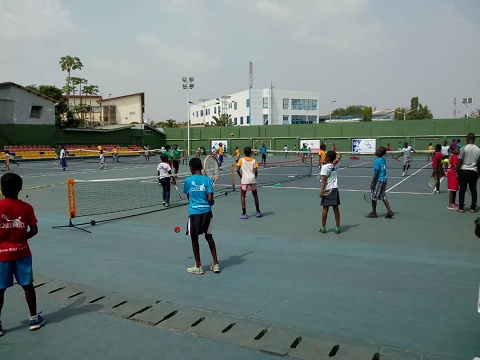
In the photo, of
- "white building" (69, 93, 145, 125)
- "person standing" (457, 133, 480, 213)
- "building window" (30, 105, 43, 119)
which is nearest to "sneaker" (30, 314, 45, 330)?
"person standing" (457, 133, 480, 213)

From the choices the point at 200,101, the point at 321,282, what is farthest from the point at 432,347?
the point at 200,101

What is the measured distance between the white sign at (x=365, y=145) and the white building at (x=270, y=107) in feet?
107

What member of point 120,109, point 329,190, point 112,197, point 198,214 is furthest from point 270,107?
point 198,214

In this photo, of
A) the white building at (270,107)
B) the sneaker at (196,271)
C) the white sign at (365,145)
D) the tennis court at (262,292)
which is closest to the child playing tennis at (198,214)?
the sneaker at (196,271)

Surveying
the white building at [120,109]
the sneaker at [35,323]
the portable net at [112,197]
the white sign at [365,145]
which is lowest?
the sneaker at [35,323]

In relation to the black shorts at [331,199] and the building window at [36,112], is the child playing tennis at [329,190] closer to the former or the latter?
the black shorts at [331,199]

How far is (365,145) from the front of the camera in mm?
49031

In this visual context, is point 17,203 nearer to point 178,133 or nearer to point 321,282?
point 321,282

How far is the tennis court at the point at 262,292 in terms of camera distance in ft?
14.3

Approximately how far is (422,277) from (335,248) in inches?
80.5

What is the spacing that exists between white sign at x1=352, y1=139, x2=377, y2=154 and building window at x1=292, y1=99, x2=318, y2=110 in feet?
121

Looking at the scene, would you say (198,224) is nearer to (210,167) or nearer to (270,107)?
(210,167)

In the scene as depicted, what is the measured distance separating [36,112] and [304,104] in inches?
2104

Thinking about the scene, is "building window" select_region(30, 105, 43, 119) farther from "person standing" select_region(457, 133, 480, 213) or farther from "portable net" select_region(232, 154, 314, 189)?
"person standing" select_region(457, 133, 480, 213)
